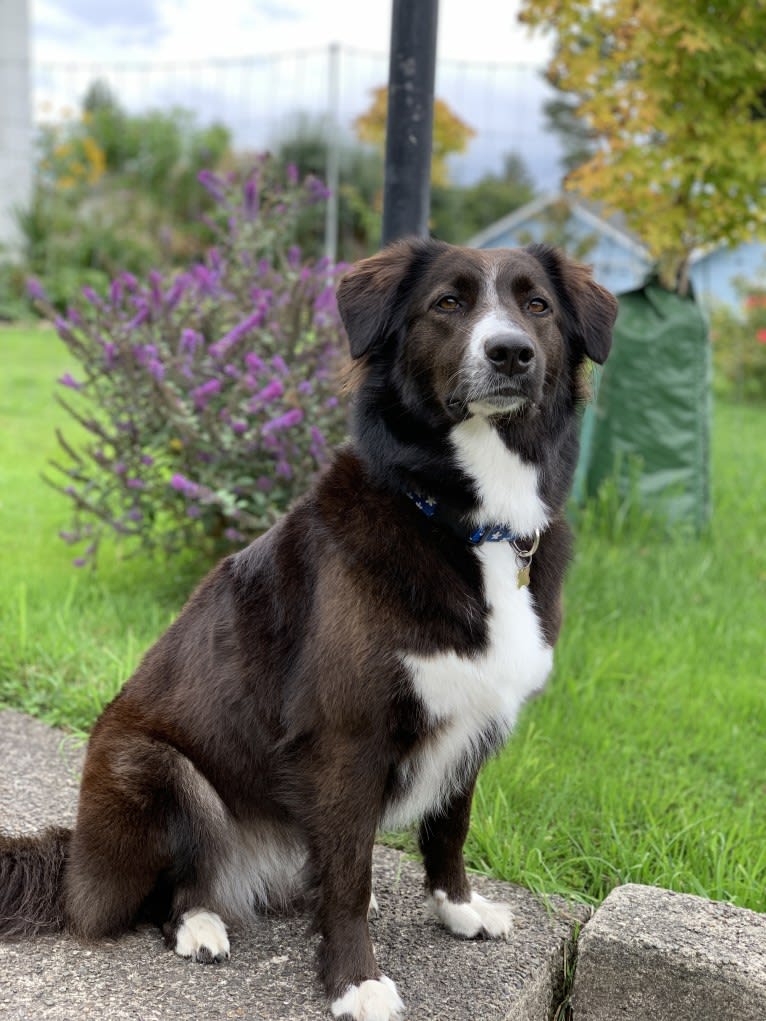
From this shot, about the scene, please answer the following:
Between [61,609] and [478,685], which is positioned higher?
[478,685]

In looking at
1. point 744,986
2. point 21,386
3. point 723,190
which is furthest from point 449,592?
point 21,386

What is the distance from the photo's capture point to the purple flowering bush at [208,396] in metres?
4.07

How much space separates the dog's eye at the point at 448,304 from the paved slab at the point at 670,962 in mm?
1287

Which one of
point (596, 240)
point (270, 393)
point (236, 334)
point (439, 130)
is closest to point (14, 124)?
point (439, 130)

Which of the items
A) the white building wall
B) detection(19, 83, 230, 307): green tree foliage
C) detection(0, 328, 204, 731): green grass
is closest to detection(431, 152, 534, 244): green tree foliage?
detection(19, 83, 230, 307): green tree foliage

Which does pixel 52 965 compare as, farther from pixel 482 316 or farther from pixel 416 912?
pixel 482 316

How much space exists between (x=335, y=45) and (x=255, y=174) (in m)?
6.82

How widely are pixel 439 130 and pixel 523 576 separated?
32.1 feet

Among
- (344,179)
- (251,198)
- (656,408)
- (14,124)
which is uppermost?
(251,198)

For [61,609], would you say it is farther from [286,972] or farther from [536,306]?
[536,306]

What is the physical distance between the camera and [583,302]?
92.6 inches

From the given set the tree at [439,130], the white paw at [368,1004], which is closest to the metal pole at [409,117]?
the white paw at [368,1004]

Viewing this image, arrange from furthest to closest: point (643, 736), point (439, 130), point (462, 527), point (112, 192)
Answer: point (112, 192), point (439, 130), point (643, 736), point (462, 527)

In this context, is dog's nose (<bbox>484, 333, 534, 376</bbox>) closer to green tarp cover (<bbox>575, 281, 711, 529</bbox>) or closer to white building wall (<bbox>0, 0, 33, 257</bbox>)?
green tarp cover (<bbox>575, 281, 711, 529</bbox>)
